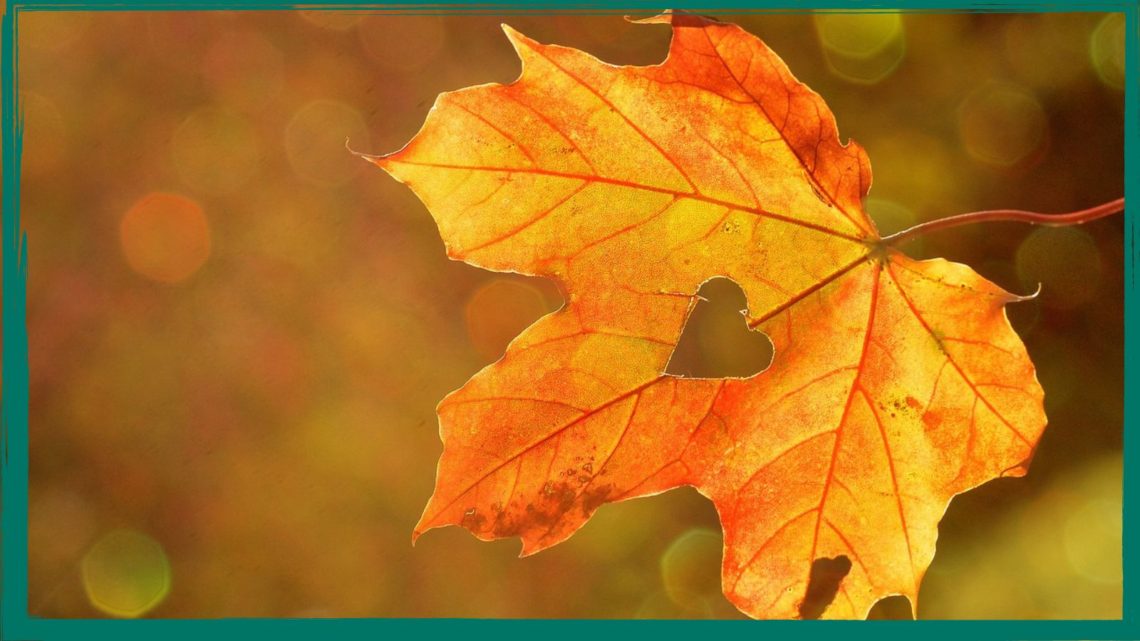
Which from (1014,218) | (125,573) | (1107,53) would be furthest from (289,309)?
(1107,53)

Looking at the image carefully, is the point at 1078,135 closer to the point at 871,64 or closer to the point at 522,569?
the point at 871,64

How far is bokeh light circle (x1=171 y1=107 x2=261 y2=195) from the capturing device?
7.81ft

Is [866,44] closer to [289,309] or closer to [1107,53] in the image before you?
[1107,53]

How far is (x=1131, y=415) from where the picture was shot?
952 mm

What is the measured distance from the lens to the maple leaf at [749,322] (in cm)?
74

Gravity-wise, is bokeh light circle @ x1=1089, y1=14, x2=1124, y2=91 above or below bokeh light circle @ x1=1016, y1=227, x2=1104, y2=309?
above

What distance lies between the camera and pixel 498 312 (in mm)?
2311

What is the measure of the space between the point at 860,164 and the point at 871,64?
62.4 inches

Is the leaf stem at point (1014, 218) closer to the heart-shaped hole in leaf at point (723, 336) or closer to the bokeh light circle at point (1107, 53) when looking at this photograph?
the heart-shaped hole in leaf at point (723, 336)

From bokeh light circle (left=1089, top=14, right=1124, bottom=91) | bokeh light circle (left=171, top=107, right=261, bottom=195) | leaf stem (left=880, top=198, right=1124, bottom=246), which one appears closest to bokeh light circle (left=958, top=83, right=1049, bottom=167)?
bokeh light circle (left=1089, top=14, right=1124, bottom=91)

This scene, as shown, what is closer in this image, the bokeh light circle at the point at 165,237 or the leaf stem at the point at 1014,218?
the leaf stem at the point at 1014,218

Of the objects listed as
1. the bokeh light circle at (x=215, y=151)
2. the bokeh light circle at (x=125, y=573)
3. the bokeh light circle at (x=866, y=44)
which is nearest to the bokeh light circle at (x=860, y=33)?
the bokeh light circle at (x=866, y=44)

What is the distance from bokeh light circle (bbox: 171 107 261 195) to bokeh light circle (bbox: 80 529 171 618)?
1.13 metres

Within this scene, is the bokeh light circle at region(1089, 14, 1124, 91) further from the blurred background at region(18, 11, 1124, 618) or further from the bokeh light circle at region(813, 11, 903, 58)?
the bokeh light circle at region(813, 11, 903, 58)
